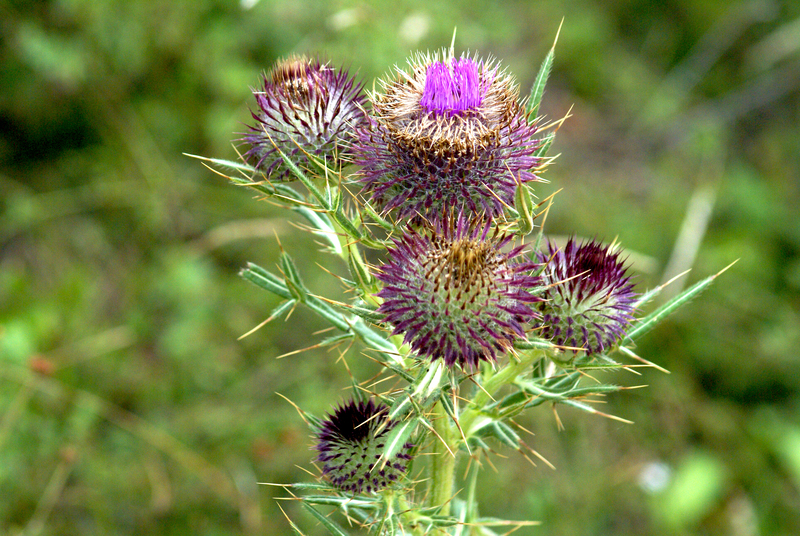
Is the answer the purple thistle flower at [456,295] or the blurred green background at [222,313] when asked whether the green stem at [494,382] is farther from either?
the blurred green background at [222,313]

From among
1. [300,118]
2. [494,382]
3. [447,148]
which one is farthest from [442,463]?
[300,118]

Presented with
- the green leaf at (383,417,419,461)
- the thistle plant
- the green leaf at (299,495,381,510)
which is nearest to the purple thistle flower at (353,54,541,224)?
the thistle plant

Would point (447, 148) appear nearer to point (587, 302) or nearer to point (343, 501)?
point (587, 302)

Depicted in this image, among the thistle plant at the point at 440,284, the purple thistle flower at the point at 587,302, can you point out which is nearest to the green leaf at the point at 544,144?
the thistle plant at the point at 440,284

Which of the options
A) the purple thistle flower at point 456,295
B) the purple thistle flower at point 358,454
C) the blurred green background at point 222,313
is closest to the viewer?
the purple thistle flower at point 456,295

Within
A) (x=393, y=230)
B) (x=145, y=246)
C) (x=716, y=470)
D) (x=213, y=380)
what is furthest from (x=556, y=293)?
(x=145, y=246)

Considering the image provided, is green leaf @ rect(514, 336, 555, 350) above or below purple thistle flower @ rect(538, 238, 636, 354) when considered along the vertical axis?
below

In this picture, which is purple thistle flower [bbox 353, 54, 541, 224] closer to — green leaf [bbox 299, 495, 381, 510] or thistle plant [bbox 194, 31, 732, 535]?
thistle plant [bbox 194, 31, 732, 535]
